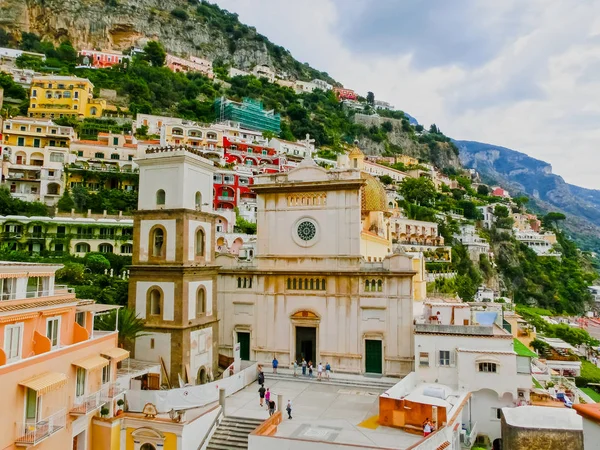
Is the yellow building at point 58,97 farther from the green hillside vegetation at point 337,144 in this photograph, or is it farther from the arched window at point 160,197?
the arched window at point 160,197

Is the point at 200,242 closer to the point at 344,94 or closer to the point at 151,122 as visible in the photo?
the point at 151,122

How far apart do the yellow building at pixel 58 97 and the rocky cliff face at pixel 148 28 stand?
41244mm

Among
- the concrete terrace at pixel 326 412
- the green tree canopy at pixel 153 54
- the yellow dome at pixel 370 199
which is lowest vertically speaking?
the concrete terrace at pixel 326 412

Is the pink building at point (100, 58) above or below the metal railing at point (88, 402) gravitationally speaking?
above

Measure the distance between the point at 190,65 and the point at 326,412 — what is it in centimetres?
11787

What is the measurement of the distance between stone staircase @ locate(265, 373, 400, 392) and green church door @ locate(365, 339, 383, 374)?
2.48 ft

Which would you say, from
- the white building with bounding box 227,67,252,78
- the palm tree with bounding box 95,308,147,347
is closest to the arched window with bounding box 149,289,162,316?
the palm tree with bounding box 95,308,147,347

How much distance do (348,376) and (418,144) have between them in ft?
446

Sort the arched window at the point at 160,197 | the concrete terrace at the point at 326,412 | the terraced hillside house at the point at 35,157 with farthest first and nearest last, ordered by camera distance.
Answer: the terraced hillside house at the point at 35,157 < the arched window at the point at 160,197 < the concrete terrace at the point at 326,412

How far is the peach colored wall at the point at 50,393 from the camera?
1390 cm

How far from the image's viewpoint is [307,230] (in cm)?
2817

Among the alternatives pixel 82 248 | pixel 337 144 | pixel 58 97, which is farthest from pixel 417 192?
pixel 58 97

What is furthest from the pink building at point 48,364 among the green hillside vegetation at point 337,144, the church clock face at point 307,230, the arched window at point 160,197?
the green hillside vegetation at point 337,144

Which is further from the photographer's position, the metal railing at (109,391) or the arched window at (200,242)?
the arched window at (200,242)
